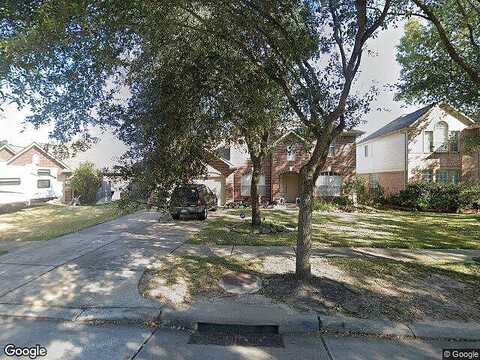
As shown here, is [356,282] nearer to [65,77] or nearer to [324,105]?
[324,105]

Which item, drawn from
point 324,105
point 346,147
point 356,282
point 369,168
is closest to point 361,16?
point 324,105

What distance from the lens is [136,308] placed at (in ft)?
16.9

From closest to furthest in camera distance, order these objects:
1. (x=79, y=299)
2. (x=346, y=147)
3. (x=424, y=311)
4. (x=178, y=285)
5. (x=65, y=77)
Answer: (x=424, y=311), (x=79, y=299), (x=178, y=285), (x=65, y=77), (x=346, y=147)

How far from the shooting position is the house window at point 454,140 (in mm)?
23859

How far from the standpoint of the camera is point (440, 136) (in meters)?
24.0

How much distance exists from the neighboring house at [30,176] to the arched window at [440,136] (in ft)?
92.3

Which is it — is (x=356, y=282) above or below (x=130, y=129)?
below

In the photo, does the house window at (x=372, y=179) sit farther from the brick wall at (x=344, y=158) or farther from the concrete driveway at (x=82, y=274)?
the concrete driveway at (x=82, y=274)

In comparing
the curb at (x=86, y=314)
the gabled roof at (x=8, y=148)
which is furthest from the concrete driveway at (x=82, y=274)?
the gabled roof at (x=8, y=148)

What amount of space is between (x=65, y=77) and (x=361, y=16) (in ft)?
19.2

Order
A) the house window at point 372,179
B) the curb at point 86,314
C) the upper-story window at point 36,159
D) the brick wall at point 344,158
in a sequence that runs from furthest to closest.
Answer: the house window at point 372,179 < the upper-story window at point 36,159 < the brick wall at point 344,158 < the curb at point 86,314

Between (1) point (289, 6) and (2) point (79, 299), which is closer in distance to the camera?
(2) point (79, 299)

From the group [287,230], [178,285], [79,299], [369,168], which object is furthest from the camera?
[369,168]

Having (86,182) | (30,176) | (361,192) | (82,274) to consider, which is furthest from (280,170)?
(82,274)
